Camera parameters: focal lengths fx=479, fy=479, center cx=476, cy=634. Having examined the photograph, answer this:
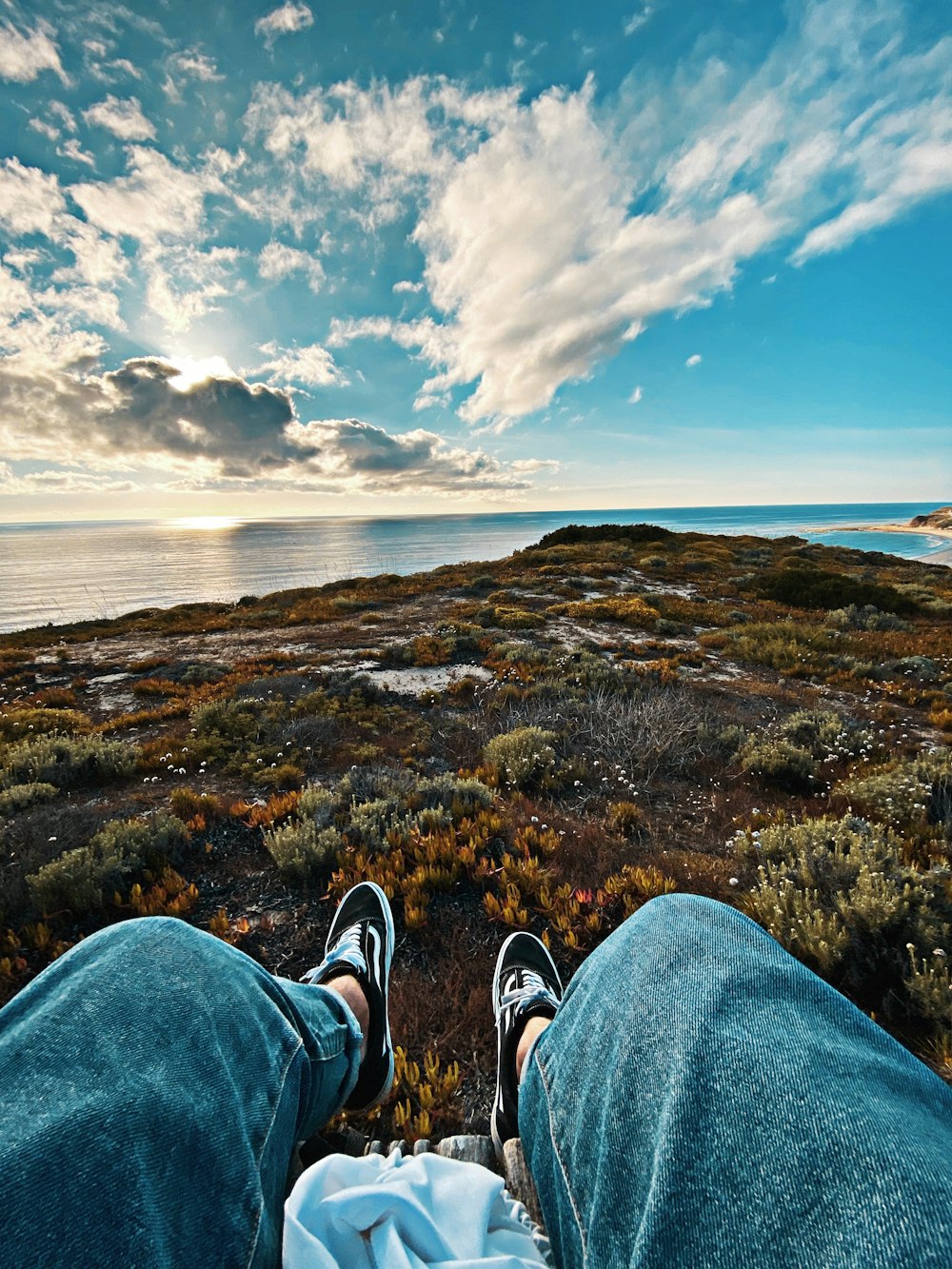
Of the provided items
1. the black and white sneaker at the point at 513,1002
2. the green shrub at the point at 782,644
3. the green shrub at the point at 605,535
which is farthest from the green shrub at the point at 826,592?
the black and white sneaker at the point at 513,1002

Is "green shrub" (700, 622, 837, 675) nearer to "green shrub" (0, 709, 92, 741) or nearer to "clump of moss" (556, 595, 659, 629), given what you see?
"clump of moss" (556, 595, 659, 629)

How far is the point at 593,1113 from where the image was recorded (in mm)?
1450

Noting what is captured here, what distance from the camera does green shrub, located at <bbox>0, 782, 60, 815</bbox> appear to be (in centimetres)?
555

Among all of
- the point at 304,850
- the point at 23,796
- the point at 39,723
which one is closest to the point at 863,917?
the point at 304,850

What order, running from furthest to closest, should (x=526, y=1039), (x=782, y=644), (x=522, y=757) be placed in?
(x=782, y=644) < (x=522, y=757) < (x=526, y=1039)

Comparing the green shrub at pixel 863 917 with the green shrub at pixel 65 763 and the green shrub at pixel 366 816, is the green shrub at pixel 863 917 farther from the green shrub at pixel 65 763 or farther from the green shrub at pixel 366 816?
the green shrub at pixel 65 763

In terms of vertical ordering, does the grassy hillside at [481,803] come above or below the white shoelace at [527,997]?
below

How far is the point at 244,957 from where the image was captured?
189cm

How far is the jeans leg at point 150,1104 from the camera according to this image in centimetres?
104

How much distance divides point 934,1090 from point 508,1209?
1340 mm

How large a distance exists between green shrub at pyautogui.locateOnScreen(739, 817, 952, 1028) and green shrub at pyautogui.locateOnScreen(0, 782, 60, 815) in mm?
7662

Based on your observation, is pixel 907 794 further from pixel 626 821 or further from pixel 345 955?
pixel 345 955

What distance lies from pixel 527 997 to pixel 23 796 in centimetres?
636

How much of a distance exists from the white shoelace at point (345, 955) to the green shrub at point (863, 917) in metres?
2.79
